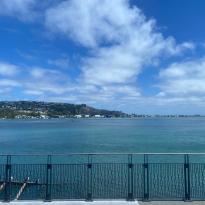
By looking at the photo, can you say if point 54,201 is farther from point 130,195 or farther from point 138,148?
point 138,148

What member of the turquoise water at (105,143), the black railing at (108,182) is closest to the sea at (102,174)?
the black railing at (108,182)

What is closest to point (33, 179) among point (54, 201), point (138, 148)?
point (54, 201)

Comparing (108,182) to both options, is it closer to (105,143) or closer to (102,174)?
(102,174)

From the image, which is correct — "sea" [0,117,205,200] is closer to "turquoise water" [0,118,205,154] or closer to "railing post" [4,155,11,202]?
"railing post" [4,155,11,202]

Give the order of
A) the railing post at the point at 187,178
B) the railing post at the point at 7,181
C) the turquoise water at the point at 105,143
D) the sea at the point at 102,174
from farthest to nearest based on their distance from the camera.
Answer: the turquoise water at the point at 105,143, the sea at the point at 102,174, the railing post at the point at 7,181, the railing post at the point at 187,178

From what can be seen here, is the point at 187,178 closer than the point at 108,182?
Yes

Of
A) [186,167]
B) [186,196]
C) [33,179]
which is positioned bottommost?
[33,179]

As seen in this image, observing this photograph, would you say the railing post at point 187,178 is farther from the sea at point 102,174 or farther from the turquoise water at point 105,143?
the turquoise water at point 105,143

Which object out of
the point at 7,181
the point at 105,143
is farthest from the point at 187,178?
the point at 105,143

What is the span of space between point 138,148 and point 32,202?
183 ft

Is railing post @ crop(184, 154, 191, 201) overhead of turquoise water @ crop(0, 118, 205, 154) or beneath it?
overhead

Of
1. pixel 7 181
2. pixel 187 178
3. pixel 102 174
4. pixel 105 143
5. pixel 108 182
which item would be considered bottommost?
pixel 105 143

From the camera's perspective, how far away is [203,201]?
468 inches

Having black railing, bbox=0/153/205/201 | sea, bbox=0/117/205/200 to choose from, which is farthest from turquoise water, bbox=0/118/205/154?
black railing, bbox=0/153/205/201
